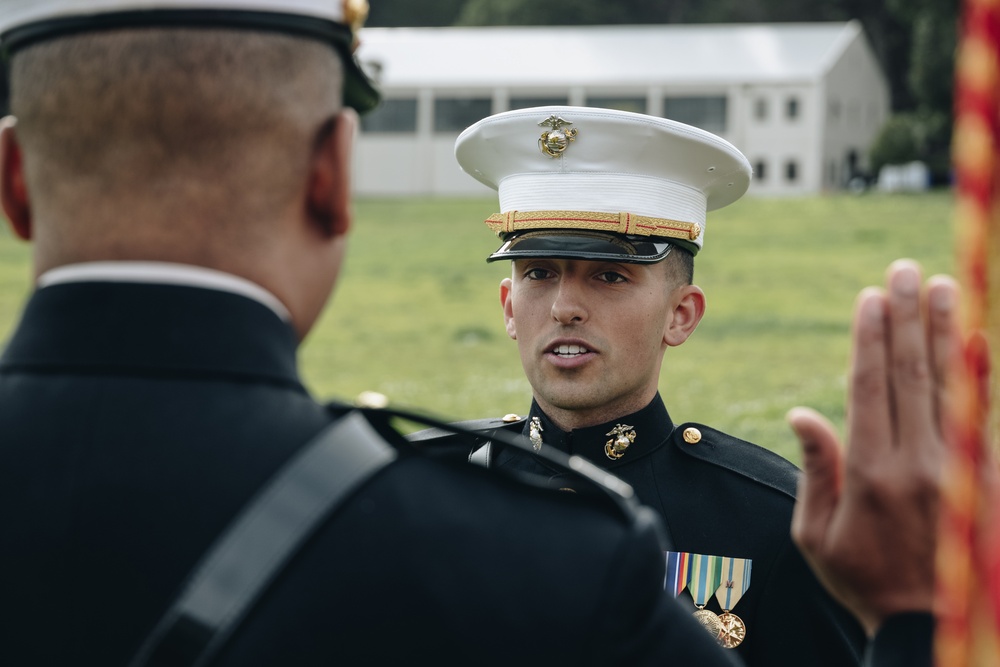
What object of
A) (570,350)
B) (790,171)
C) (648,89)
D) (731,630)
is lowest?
(731,630)

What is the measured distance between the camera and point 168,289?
1542mm

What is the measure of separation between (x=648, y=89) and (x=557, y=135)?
145ft

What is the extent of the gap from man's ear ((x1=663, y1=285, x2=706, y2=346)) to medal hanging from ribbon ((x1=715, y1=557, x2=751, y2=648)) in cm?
69

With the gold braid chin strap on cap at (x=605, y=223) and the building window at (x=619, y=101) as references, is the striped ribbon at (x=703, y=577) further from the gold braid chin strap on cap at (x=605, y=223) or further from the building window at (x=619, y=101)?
the building window at (x=619, y=101)

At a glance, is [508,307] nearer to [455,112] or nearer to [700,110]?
[700,110]

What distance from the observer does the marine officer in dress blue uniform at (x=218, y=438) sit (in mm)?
1447

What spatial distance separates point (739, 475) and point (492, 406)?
788 centimetres

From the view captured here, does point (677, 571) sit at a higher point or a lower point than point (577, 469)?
lower

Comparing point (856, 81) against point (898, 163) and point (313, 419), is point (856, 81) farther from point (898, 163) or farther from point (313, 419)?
point (313, 419)

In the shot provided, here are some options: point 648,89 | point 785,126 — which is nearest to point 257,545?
point 648,89

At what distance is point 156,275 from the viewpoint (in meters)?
1.54

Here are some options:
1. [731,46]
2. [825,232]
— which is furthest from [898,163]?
[825,232]

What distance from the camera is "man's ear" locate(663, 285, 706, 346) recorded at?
355 centimetres

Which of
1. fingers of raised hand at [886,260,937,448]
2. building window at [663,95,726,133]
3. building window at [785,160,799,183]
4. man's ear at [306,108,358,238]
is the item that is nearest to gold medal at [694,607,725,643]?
fingers of raised hand at [886,260,937,448]
